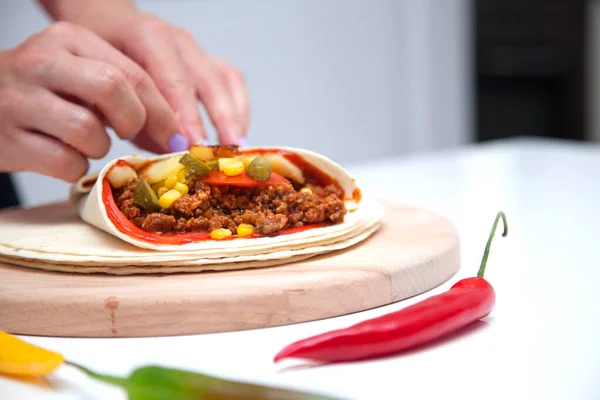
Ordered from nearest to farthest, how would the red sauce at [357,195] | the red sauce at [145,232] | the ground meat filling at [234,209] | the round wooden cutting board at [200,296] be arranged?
the round wooden cutting board at [200,296]
the red sauce at [145,232]
the ground meat filling at [234,209]
the red sauce at [357,195]

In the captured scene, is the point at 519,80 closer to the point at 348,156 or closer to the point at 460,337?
the point at 348,156

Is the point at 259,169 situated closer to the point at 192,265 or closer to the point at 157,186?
the point at 157,186

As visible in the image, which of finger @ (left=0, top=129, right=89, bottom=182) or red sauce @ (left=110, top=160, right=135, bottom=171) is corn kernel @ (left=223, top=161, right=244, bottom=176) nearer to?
red sauce @ (left=110, top=160, right=135, bottom=171)

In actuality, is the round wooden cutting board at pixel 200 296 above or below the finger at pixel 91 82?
below

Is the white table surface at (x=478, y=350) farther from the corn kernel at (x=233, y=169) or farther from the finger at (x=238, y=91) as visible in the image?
the finger at (x=238, y=91)

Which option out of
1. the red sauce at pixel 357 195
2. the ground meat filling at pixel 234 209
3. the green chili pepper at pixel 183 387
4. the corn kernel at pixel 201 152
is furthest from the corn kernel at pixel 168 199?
the green chili pepper at pixel 183 387

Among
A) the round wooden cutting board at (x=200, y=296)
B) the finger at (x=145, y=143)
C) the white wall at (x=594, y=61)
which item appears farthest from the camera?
the white wall at (x=594, y=61)

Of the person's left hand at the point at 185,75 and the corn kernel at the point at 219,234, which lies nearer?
the corn kernel at the point at 219,234
